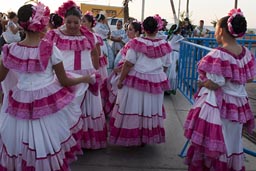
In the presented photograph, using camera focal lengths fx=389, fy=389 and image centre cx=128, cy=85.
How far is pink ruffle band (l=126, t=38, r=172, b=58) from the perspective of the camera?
15.7ft

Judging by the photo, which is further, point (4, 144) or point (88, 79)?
point (88, 79)

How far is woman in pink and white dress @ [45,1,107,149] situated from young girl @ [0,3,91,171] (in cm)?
84

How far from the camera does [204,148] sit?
370cm

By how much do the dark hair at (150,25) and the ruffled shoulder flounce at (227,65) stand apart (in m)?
1.35

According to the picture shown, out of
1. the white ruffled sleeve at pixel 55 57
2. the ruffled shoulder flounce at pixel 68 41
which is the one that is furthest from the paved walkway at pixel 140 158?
the white ruffled sleeve at pixel 55 57

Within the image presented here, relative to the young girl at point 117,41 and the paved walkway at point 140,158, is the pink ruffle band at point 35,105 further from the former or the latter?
the young girl at point 117,41

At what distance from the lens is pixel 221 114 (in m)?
3.68

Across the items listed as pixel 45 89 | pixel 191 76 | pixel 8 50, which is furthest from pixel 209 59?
pixel 191 76

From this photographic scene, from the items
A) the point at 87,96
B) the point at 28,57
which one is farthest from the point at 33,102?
the point at 87,96

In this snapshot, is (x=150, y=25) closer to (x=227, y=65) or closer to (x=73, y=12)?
(x=73, y=12)

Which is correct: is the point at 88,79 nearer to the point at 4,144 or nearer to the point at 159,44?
the point at 4,144

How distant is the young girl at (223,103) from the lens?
3566mm

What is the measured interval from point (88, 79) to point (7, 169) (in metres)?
1.08

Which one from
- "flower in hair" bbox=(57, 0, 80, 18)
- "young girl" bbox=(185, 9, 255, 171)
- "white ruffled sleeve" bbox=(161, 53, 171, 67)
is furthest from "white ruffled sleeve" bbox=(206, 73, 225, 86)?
"flower in hair" bbox=(57, 0, 80, 18)
